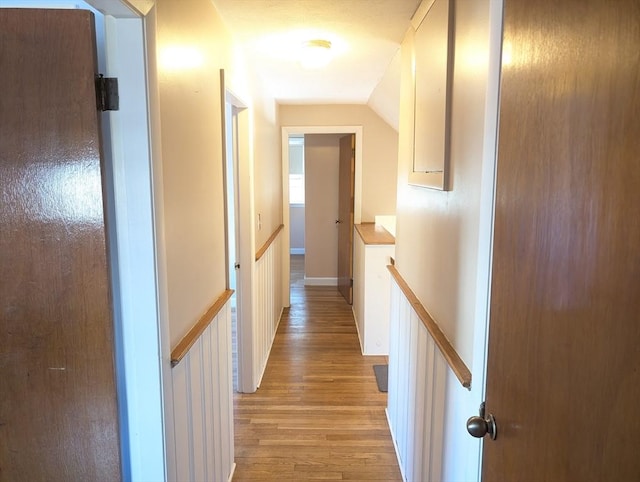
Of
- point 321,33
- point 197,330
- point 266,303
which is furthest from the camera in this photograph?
point 266,303

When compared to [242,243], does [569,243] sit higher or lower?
higher

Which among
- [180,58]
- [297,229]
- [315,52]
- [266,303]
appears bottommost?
[266,303]

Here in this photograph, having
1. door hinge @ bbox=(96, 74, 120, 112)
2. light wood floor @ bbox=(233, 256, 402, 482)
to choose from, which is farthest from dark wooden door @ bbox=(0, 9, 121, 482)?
light wood floor @ bbox=(233, 256, 402, 482)

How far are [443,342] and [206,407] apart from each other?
101cm

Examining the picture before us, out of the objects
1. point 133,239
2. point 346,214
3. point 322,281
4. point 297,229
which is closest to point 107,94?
point 133,239

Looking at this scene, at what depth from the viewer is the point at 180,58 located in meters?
1.53

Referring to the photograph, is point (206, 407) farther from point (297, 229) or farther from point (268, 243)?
point (297, 229)

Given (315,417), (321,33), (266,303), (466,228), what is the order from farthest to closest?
(266,303), (315,417), (321,33), (466,228)

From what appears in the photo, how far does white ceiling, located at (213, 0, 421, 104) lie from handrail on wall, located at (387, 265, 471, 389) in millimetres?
1299

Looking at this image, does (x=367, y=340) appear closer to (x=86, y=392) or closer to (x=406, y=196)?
(x=406, y=196)

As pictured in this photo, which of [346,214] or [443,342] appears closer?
[443,342]

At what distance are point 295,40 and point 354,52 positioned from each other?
1.42ft

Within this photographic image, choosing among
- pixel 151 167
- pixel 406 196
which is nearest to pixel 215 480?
pixel 151 167

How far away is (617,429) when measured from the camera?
0.58 m
